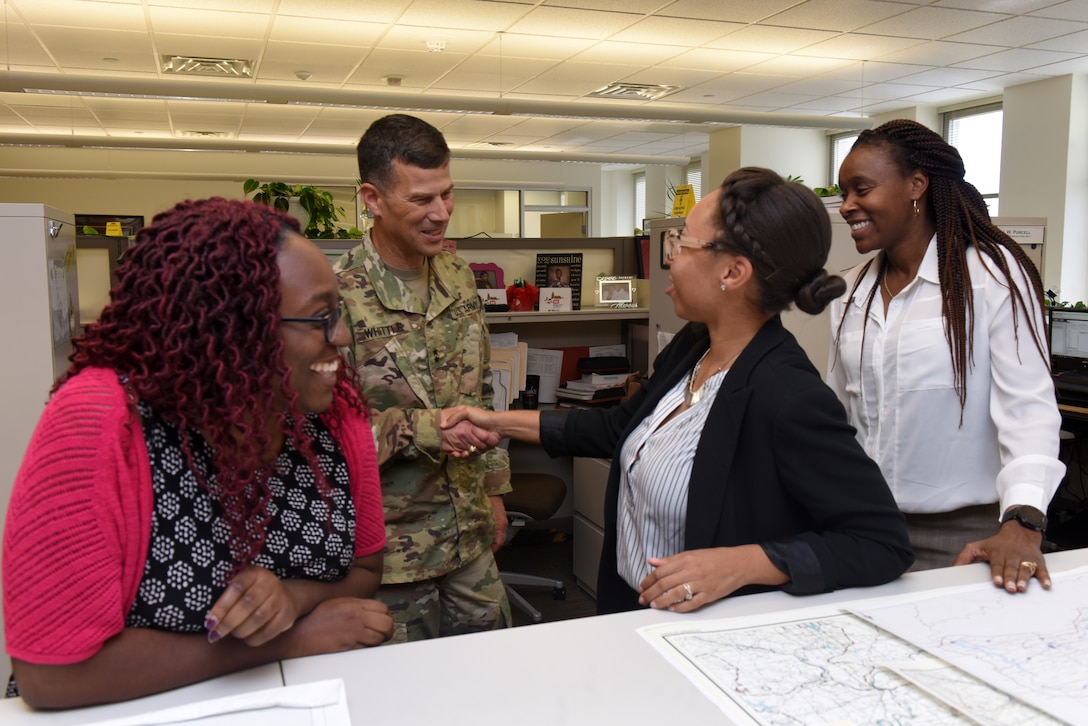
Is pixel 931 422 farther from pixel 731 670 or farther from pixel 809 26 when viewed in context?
pixel 809 26

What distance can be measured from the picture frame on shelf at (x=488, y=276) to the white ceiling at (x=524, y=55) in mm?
2713

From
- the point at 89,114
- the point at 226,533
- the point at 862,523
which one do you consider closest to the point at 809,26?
the point at 862,523

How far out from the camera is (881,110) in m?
9.92

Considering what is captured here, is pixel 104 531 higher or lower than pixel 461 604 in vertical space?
higher

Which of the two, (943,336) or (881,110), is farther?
(881,110)

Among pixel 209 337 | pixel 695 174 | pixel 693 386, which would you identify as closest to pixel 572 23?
pixel 693 386

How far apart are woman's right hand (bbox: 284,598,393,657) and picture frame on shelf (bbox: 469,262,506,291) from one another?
8.91ft

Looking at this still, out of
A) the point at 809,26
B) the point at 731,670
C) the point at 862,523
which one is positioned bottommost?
the point at 731,670

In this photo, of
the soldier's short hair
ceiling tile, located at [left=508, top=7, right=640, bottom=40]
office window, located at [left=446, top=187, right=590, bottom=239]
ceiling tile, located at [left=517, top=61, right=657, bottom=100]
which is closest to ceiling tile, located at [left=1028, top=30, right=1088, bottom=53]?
ceiling tile, located at [left=517, top=61, right=657, bottom=100]

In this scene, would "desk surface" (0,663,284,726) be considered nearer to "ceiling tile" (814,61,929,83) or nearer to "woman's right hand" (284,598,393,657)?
"woman's right hand" (284,598,393,657)

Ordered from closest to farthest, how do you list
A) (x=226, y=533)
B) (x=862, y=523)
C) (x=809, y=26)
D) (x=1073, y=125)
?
1. (x=226, y=533)
2. (x=862, y=523)
3. (x=809, y=26)
4. (x=1073, y=125)

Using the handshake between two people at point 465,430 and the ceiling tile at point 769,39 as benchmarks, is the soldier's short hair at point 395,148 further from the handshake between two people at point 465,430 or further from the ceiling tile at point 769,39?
the ceiling tile at point 769,39

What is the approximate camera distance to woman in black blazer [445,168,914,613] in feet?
3.87

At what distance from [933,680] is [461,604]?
122cm
